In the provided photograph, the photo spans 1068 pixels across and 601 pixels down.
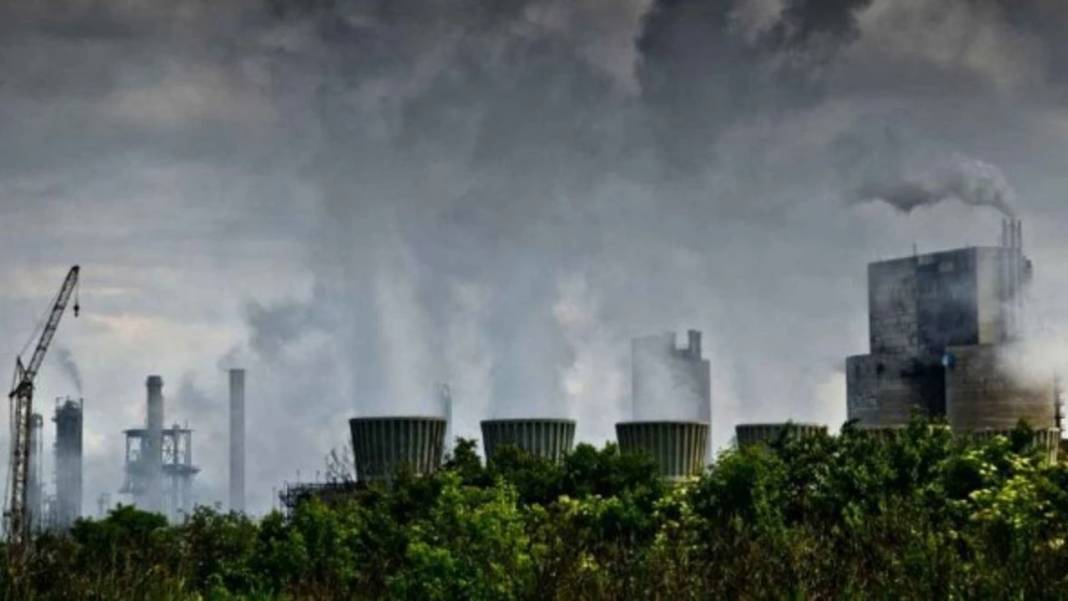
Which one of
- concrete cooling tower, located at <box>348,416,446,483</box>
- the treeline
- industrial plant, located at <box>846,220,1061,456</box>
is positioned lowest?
the treeline

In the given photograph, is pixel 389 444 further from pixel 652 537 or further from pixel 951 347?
pixel 951 347

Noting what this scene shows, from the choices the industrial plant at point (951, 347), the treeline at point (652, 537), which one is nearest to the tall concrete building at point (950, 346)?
the industrial plant at point (951, 347)

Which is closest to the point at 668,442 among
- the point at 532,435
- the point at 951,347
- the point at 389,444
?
the point at 532,435

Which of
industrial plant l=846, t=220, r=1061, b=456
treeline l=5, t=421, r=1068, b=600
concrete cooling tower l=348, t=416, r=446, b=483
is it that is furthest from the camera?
industrial plant l=846, t=220, r=1061, b=456

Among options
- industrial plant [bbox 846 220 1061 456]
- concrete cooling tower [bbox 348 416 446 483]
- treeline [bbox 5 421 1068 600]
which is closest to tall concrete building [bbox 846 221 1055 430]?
industrial plant [bbox 846 220 1061 456]

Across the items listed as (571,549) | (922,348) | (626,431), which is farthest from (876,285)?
(571,549)

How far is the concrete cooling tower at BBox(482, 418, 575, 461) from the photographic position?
338 ft

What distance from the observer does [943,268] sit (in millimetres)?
169750

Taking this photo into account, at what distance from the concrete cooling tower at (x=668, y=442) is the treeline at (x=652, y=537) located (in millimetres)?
24048

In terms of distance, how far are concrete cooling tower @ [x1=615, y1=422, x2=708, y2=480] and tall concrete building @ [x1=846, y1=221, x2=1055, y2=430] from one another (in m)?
58.5

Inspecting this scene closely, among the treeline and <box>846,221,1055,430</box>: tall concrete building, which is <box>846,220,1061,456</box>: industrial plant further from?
the treeline

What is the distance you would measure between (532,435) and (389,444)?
8.71 meters

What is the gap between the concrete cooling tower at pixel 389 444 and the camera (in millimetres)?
101938

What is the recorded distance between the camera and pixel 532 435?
103188mm
